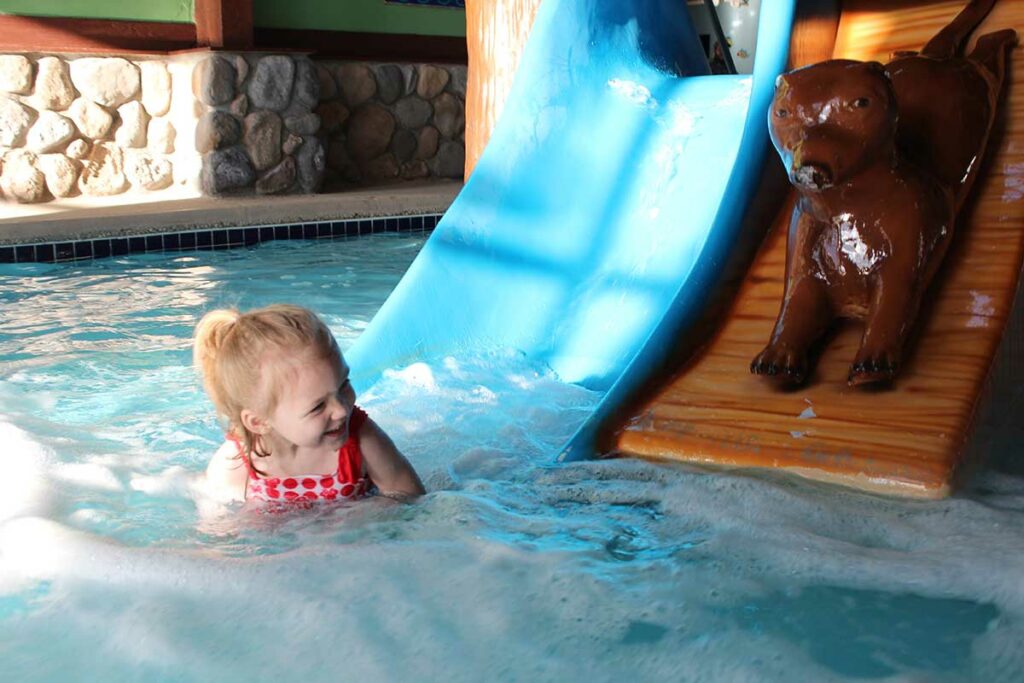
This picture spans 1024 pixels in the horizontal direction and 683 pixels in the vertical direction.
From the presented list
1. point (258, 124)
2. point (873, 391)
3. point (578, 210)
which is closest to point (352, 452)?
point (873, 391)

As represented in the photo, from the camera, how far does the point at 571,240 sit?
2910 millimetres

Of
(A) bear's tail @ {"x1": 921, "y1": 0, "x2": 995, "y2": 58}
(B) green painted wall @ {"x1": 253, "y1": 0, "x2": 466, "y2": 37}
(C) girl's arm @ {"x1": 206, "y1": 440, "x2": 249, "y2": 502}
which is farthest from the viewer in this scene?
(B) green painted wall @ {"x1": 253, "y1": 0, "x2": 466, "y2": 37}

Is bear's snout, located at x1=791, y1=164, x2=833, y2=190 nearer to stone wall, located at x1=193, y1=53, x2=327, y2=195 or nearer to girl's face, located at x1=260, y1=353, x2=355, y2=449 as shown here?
girl's face, located at x1=260, y1=353, x2=355, y2=449

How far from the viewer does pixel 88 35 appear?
268 inches

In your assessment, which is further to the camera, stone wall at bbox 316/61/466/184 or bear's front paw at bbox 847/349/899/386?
stone wall at bbox 316/61/466/184

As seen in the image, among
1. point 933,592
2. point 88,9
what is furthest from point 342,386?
point 88,9

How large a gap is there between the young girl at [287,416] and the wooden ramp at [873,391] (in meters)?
0.51

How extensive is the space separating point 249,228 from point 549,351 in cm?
384

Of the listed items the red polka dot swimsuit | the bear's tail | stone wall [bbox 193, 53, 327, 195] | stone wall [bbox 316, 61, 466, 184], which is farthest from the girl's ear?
stone wall [bbox 316, 61, 466, 184]

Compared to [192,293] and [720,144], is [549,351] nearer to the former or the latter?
[720,144]

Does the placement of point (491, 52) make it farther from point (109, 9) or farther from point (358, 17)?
point (358, 17)

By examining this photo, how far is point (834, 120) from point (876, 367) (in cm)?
44

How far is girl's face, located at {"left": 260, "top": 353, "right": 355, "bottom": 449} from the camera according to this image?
1.77m

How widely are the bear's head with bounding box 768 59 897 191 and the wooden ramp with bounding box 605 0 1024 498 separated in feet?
1.18
